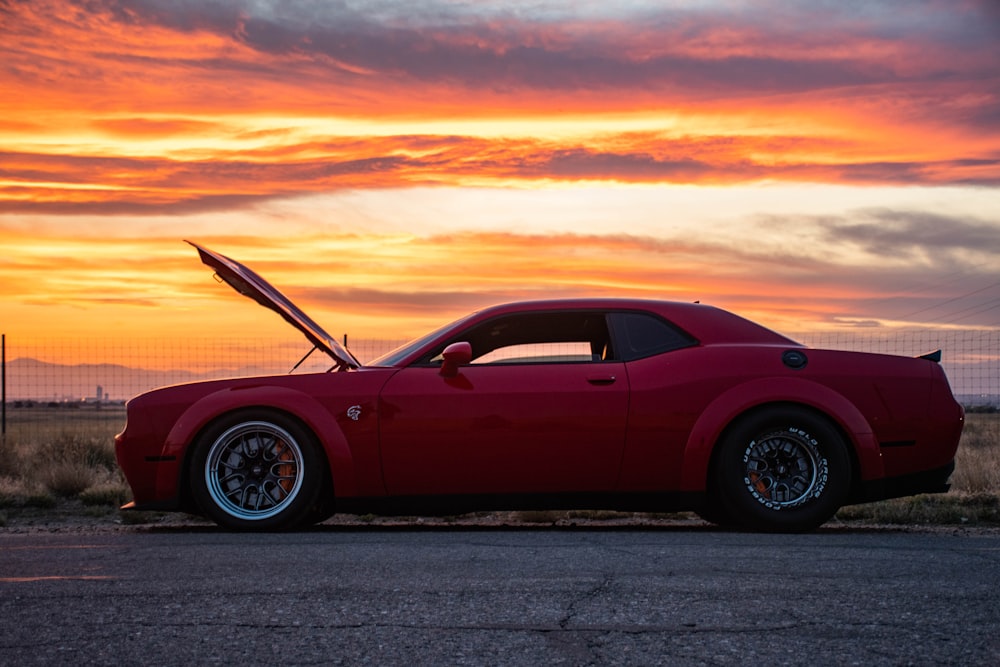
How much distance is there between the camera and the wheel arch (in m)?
8.07

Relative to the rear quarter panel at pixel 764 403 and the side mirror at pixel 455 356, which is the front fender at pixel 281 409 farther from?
the rear quarter panel at pixel 764 403

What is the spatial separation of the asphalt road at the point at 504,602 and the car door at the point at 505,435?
0.79m

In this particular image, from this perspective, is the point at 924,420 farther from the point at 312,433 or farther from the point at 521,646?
the point at 521,646

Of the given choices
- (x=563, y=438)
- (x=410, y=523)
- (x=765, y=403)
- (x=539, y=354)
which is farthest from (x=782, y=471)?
(x=410, y=523)

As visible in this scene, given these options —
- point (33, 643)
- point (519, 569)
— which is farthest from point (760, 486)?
point (33, 643)

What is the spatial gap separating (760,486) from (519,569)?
2646mm

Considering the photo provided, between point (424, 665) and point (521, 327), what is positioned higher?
point (521, 327)

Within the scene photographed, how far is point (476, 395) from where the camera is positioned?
8078mm

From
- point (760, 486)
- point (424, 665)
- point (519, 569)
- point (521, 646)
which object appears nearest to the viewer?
point (424, 665)

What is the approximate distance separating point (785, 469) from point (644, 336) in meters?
1.28

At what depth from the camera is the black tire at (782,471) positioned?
7.96 meters

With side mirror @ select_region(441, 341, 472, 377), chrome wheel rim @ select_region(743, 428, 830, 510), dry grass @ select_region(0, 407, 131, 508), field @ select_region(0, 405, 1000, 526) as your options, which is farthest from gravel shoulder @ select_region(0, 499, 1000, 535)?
side mirror @ select_region(441, 341, 472, 377)

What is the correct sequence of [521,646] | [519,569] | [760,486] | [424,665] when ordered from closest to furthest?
[424,665], [521,646], [519,569], [760,486]

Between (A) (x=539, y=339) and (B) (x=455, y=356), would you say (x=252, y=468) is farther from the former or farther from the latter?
(A) (x=539, y=339)
